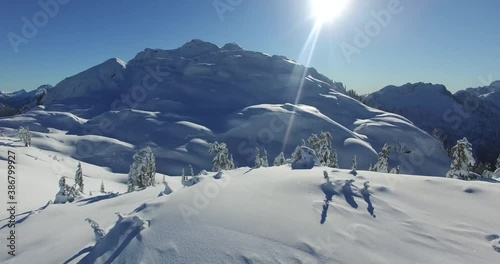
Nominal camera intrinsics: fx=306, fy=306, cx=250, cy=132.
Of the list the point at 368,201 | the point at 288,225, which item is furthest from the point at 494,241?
the point at 288,225

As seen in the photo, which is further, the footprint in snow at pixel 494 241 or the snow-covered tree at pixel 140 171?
the snow-covered tree at pixel 140 171

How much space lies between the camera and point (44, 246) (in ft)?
38.5

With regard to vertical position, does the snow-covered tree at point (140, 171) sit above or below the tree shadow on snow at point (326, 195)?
below

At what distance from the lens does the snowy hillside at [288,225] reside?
8.55m

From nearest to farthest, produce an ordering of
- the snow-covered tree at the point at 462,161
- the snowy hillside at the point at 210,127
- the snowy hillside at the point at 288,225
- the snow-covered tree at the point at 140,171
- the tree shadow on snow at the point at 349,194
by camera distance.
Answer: the snowy hillside at the point at 288,225 < the tree shadow on snow at the point at 349,194 < the snow-covered tree at the point at 462,161 < the snow-covered tree at the point at 140,171 < the snowy hillside at the point at 210,127

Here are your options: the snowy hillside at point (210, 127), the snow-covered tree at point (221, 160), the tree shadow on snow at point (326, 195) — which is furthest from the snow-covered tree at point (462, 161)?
the snowy hillside at point (210, 127)

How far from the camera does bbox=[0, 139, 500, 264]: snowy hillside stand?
28.1 ft

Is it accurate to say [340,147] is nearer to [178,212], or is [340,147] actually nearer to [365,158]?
[365,158]

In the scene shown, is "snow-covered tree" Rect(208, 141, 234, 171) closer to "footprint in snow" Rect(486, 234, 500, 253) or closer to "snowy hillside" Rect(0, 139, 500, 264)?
"snowy hillside" Rect(0, 139, 500, 264)

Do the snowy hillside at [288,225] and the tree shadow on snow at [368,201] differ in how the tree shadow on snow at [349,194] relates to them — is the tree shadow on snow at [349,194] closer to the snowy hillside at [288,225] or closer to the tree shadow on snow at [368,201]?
the snowy hillside at [288,225]

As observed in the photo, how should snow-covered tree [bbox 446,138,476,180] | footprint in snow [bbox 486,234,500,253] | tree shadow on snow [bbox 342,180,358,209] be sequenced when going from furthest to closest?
1. snow-covered tree [bbox 446,138,476,180]
2. tree shadow on snow [bbox 342,180,358,209]
3. footprint in snow [bbox 486,234,500,253]

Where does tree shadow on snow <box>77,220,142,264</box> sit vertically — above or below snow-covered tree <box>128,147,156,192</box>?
above

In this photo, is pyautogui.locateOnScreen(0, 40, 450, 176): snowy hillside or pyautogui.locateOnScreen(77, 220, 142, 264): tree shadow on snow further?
pyautogui.locateOnScreen(0, 40, 450, 176): snowy hillside

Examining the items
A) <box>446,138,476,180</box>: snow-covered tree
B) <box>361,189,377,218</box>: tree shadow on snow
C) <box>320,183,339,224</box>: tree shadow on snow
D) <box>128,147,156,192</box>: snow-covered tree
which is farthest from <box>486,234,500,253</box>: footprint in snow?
<box>128,147,156,192</box>: snow-covered tree
